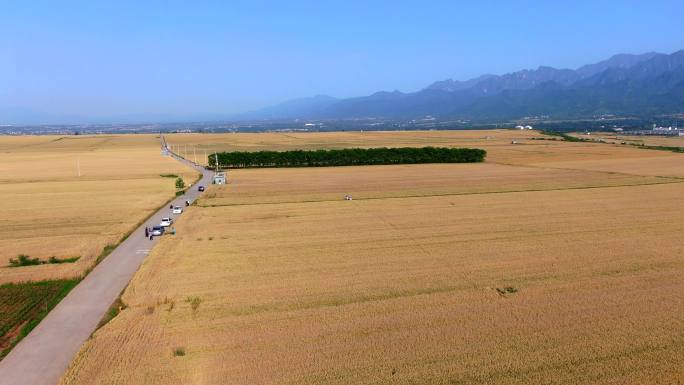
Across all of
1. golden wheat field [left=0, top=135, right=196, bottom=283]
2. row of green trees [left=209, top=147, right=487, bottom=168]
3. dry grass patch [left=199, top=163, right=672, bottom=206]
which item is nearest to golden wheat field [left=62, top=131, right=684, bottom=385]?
golden wheat field [left=0, top=135, right=196, bottom=283]

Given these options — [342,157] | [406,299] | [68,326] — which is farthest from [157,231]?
[342,157]

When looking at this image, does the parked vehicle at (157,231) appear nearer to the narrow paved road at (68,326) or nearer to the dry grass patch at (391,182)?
the narrow paved road at (68,326)

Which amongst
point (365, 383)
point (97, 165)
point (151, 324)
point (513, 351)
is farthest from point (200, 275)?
point (97, 165)

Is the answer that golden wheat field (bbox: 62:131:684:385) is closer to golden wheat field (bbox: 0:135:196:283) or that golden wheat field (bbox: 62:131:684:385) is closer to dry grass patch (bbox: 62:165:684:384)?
dry grass patch (bbox: 62:165:684:384)

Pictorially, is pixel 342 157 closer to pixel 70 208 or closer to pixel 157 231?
pixel 70 208

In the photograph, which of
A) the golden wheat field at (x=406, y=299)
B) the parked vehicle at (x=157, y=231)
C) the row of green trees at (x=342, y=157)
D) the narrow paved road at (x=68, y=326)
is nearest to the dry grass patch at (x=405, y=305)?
the golden wheat field at (x=406, y=299)
